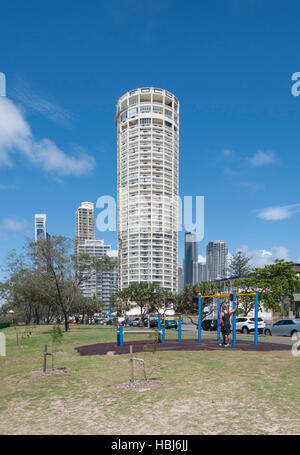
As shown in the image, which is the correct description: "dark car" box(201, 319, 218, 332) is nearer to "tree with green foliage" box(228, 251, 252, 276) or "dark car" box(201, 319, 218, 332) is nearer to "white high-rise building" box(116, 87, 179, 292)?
"tree with green foliage" box(228, 251, 252, 276)

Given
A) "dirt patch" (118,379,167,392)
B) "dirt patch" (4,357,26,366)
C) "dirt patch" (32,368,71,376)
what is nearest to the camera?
"dirt patch" (118,379,167,392)

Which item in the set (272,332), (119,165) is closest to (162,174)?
(119,165)

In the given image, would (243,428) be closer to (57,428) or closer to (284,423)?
(284,423)

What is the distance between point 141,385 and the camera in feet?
31.4

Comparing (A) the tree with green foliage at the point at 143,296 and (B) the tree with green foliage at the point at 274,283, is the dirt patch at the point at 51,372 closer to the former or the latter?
(B) the tree with green foliage at the point at 274,283

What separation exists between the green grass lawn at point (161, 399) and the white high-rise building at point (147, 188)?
137833 millimetres

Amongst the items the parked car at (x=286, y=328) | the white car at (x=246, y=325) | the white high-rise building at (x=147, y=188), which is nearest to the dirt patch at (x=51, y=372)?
the parked car at (x=286, y=328)

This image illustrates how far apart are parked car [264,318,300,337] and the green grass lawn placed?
15.6 m

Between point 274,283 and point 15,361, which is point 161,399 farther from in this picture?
point 274,283

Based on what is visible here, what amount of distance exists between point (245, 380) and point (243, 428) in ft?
13.1

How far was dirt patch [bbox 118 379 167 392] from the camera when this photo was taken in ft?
30.5

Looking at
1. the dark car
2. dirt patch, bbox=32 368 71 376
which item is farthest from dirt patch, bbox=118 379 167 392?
the dark car

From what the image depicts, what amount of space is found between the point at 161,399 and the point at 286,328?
23.2 meters

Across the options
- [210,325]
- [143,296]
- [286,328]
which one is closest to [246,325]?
[286,328]
